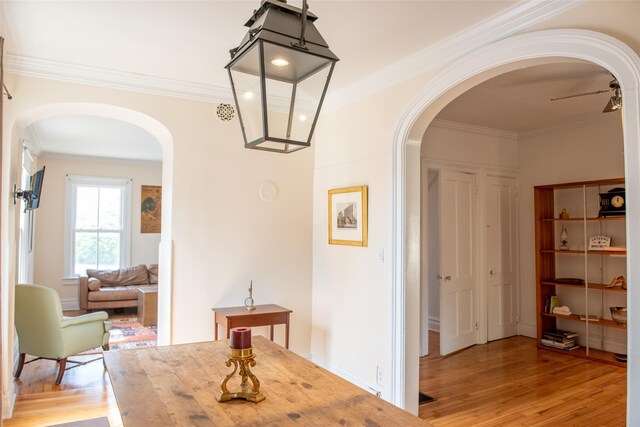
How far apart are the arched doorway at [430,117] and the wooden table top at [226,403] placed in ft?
4.54

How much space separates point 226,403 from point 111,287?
693cm

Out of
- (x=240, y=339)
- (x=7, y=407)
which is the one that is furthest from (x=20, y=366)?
(x=240, y=339)

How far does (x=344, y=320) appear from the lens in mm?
4195

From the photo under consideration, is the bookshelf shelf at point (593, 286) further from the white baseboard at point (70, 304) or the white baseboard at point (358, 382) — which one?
the white baseboard at point (70, 304)

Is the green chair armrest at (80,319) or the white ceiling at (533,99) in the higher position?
the white ceiling at (533,99)

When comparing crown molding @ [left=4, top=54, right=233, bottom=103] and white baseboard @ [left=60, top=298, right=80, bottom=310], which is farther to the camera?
white baseboard @ [left=60, top=298, right=80, bottom=310]

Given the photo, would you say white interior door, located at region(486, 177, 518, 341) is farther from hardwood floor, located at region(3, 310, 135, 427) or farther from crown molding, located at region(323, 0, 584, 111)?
hardwood floor, located at region(3, 310, 135, 427)

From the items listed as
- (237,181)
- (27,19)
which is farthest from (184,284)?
(27,19)

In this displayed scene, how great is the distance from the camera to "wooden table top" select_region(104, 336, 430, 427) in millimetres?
1477

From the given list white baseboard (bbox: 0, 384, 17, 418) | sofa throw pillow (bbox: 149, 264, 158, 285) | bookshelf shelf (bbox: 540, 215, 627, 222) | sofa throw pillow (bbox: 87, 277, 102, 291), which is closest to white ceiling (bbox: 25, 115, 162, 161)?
sofa throw pillow (bbox: 149, 264, 158, 285)

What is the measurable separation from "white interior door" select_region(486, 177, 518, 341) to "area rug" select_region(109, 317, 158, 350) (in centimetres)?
435

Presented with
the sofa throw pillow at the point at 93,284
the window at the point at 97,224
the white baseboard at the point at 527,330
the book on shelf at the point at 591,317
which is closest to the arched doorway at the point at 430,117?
the book on shelf at the point at 591,317

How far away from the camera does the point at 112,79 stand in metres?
3.78

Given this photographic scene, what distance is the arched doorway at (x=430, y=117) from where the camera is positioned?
2.08 metres
